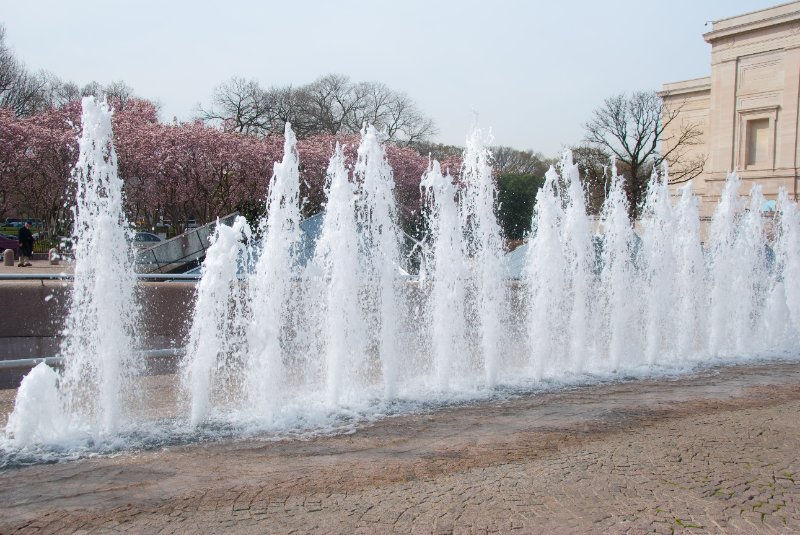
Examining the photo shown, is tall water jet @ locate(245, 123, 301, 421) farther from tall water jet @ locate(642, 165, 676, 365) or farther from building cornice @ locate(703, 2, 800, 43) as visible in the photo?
building cornice @ locate(703, 2, 800, 43)

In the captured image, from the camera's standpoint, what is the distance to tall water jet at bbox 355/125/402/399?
879cm

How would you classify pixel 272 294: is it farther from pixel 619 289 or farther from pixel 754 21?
pixel 754 21

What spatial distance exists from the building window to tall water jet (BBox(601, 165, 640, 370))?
3055 centimetres

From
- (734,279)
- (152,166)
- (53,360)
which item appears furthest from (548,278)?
(152,166)

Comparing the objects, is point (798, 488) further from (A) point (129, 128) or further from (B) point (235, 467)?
(A) point (129, 128)

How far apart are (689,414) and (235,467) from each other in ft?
14.7

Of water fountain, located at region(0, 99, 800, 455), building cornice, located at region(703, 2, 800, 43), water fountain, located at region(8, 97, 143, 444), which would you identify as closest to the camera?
water fountain, located at region(8, 97, 143, 444)

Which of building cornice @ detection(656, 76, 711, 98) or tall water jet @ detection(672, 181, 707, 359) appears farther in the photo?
building cornice @ detection(656, 76, 711, 98)

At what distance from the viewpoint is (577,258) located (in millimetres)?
11367

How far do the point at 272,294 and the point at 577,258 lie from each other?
5241mm

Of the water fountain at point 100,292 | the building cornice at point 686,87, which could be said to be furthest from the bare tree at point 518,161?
the water fountain at point 100,292

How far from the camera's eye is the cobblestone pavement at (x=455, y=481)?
4484 mm

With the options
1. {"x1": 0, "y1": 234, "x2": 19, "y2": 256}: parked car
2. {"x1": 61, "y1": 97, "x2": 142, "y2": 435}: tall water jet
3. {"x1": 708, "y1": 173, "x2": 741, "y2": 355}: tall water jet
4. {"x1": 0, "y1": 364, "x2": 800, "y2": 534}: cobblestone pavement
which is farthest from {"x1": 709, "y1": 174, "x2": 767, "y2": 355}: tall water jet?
{"x1": 0, "y1": 234, "x2": 19, "y2": 256}: parked car

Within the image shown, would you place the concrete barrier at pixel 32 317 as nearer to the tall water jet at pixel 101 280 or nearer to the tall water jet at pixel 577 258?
the tall water jet at pixel 101 280
